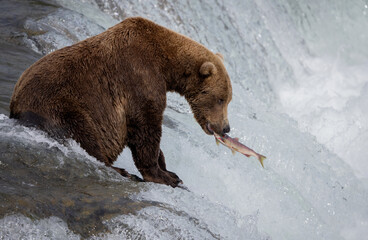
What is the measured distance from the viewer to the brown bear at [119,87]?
12.5 feet

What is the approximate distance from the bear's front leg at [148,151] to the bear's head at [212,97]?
56 cm

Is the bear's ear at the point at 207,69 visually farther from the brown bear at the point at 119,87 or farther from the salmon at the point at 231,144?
the salmon at the point at 231,144

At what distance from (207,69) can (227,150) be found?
191 cm

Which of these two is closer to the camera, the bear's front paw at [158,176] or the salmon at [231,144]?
the bear's front paw at [158,176]

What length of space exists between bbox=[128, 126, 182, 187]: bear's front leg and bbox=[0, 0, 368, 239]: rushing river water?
450 millimetres

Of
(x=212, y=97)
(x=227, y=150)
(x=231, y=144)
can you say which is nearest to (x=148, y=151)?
(x=212, y=97)

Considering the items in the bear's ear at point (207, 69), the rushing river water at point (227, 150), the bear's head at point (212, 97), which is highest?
the bear's ear at point (207, 69)

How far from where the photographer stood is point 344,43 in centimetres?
1334

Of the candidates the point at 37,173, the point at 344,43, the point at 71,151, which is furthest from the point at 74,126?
the point at 344,43

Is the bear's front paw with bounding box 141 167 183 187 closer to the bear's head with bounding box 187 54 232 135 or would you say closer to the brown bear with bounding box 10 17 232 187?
the brown bear with bounding box 10 17 232 187

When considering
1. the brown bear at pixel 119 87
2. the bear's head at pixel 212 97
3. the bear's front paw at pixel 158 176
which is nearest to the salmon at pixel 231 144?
the bear's head at pixel 212 97

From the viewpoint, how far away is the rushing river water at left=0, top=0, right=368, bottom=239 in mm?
3186

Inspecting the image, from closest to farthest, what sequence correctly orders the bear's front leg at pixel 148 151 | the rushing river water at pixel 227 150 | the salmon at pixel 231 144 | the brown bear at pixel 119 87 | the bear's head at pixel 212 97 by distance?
the rushing river water at pixel 227 150 → the brown bear at pixel 119 87 → the bear's front leg at pixel 148 151 → the bear's head at pixel 212 97 → the salmon at pixel 231 144

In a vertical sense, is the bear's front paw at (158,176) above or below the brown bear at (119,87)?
below
